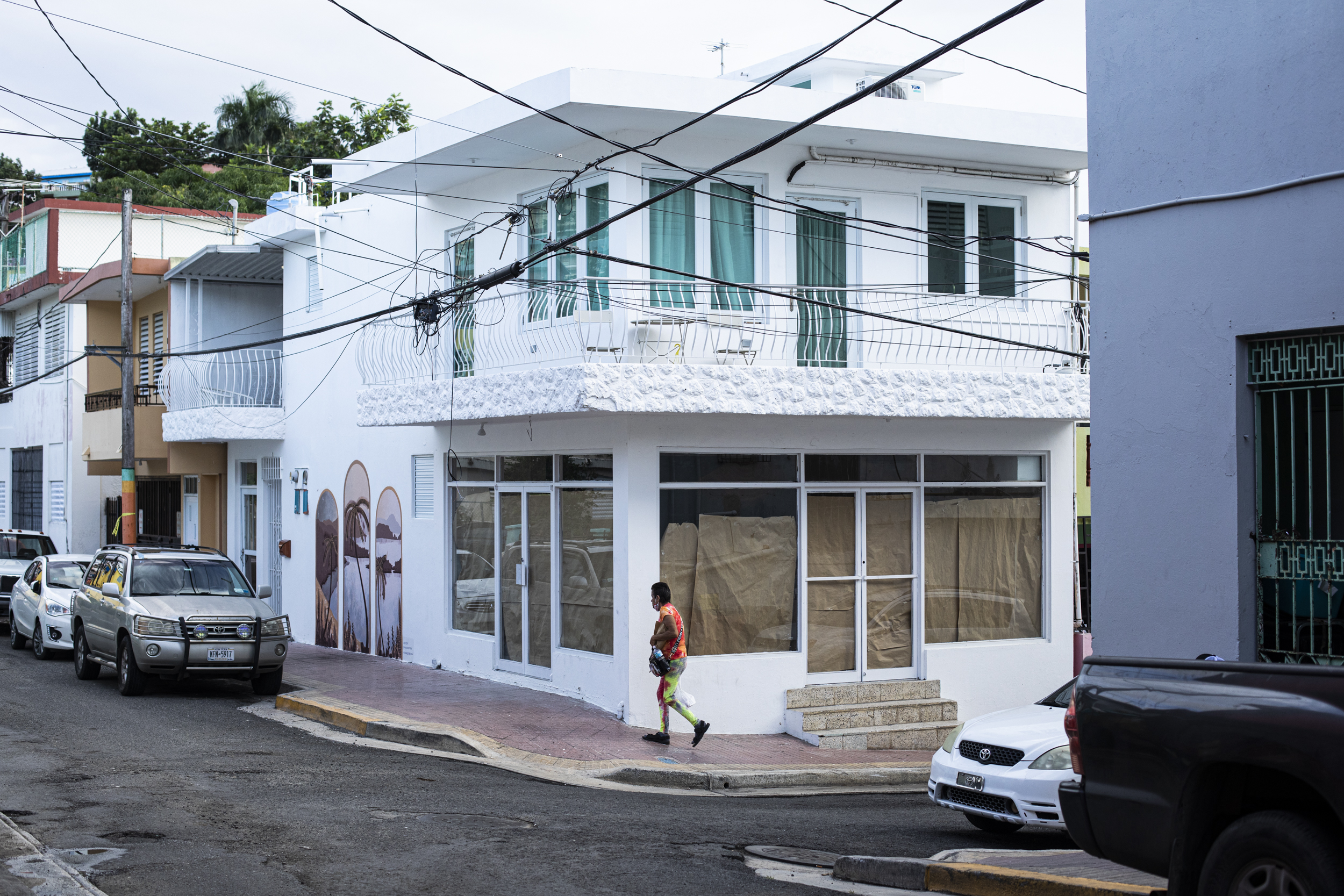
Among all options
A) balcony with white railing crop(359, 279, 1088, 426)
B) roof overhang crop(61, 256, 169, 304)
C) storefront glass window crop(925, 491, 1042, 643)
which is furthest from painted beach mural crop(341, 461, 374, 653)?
storefront glass window crop(925, 491, 1042, 643)

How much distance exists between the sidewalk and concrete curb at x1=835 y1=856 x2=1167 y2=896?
4.46m

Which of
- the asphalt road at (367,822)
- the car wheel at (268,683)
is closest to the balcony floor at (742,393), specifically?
the car wheel at (268,683)

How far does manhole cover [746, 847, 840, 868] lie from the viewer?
8.48 m

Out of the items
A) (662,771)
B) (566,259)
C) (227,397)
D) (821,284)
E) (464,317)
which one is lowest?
(662,771)

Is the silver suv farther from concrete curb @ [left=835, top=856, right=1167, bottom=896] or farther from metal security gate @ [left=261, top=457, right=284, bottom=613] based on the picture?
concrete curb @ [left=835, top=856, right=1167, bottom=896]

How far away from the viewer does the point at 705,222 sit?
50.7ft

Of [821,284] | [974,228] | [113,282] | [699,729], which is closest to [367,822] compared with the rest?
[699,729]

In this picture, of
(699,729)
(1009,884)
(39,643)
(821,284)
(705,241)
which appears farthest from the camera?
(39,643)

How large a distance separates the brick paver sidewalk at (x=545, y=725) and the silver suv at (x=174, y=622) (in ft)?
3.47

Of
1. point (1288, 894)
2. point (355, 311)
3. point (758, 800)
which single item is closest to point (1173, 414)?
point (1288, 894)

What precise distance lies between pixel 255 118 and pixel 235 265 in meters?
33.5

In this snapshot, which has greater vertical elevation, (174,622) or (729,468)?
(729,468)

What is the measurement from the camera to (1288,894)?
486cm

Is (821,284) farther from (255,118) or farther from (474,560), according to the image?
(255,118)
